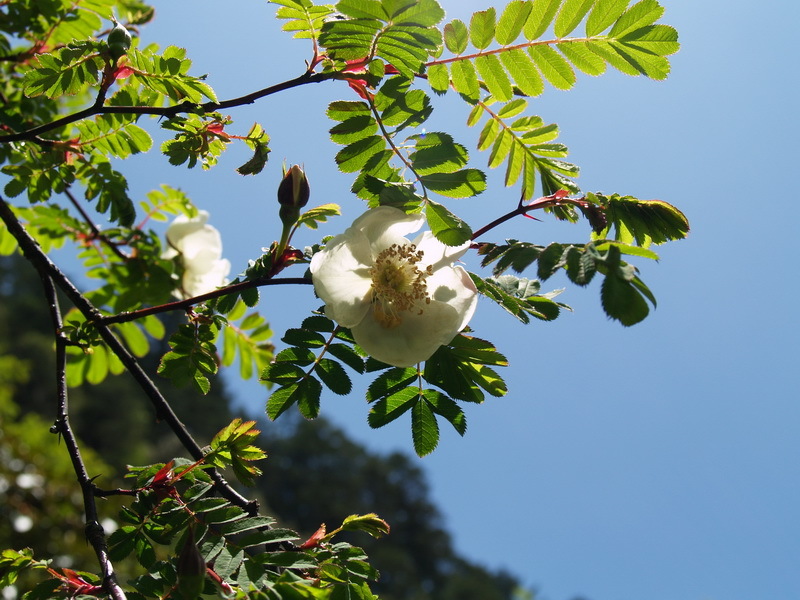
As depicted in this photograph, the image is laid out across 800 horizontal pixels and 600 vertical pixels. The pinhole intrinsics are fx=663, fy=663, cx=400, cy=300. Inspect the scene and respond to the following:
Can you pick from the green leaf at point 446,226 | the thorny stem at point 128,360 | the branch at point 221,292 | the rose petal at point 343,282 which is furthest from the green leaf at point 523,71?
the thorny stem at point 128,360

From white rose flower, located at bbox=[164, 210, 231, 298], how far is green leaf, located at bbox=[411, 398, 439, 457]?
3.74 ft

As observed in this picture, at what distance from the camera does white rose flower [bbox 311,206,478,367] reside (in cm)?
118

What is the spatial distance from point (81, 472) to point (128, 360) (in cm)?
31

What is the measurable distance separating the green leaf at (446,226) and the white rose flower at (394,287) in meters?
0.05

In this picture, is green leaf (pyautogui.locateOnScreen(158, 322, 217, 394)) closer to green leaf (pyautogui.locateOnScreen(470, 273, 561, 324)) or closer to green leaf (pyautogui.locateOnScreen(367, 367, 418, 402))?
green leaf (pyautogui.locateOnScreen(367, 367, 418, 402))

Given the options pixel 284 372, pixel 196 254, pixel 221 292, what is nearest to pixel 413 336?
pixel 284 372

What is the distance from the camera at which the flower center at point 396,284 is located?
123 centimetres

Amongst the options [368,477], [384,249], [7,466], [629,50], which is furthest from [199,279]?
[368,477]

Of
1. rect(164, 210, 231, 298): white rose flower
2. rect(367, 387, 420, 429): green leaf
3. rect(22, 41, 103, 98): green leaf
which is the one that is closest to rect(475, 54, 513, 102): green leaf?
rect(367, 387, 420, 429): green leaf

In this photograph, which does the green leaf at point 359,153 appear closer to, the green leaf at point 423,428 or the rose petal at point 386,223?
the rose petal at point 386,223

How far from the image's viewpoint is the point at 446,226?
1116 mm

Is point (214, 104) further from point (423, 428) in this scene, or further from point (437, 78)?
point (423, 428)

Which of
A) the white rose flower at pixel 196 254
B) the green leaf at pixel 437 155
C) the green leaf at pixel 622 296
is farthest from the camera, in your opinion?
the white rose flower at pixel 196 254

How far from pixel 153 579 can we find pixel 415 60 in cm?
98
